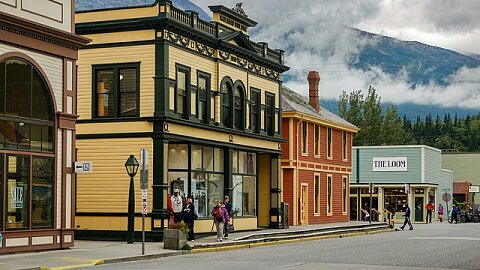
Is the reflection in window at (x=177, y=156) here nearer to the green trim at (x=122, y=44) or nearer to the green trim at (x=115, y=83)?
the green trim at (x=115, y=83)

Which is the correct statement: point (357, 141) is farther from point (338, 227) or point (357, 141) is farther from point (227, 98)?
point (227, 98)

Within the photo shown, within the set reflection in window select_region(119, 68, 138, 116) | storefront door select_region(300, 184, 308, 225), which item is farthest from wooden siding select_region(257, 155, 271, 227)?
reflection in window select_region(119, 68, 138, 116)

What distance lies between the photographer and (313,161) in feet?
180

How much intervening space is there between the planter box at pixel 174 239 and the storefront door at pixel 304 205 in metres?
21.8

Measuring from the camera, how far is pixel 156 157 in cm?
3562

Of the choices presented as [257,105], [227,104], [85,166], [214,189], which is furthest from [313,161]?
[85,166]

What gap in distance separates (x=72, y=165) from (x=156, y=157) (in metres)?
5.66

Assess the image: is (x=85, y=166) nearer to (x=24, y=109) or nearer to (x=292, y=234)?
(x=24, y=109)

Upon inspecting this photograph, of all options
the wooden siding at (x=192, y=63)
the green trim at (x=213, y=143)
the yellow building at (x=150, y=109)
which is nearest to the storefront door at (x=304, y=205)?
the green trim at (x=213, y=143)

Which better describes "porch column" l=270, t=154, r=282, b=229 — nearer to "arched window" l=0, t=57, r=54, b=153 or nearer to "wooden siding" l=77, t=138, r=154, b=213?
"wooden siding" l=77, t=138, r=154, b=213

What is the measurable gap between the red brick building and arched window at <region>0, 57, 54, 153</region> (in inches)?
924

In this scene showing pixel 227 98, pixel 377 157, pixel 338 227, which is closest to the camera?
pixel 227 98

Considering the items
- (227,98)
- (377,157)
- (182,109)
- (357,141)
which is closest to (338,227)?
(227,98)

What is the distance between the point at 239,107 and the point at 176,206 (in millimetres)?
9425
